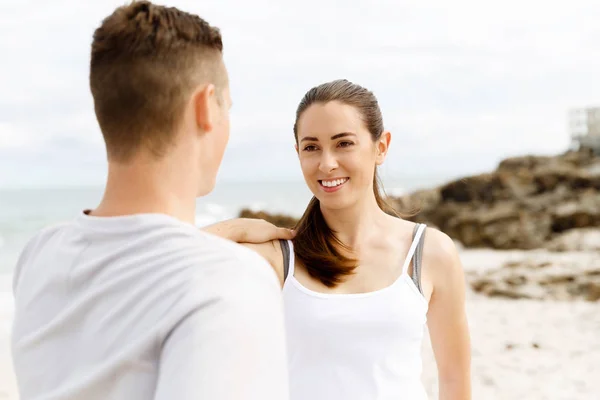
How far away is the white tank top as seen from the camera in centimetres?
236

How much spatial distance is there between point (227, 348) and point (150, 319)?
0.43ft

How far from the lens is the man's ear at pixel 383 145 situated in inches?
109

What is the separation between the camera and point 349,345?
2375 mm

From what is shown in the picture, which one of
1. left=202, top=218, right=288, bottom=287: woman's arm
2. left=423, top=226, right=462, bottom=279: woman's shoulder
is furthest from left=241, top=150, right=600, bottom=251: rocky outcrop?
left=202, top=218, right=288, bottom=287: woman's arm

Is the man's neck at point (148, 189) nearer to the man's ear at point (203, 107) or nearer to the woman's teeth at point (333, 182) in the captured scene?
the man's ear at point (203, 107)

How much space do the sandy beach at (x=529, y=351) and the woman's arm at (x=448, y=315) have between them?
3.34 meters

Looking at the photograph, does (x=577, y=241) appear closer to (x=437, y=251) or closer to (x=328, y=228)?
(x=437, y=251)

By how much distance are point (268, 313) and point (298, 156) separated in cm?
175

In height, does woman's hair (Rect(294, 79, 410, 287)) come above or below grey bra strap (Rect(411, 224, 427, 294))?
above

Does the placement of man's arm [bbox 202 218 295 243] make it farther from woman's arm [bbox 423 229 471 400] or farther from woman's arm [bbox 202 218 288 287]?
woman's arm [bbox 423 229 471 400]

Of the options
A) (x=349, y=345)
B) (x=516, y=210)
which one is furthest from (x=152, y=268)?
(x=516, y=210)

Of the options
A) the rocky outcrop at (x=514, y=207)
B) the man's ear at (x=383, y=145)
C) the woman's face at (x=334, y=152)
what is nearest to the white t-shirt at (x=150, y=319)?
the woman's face at (x=334, y=152)

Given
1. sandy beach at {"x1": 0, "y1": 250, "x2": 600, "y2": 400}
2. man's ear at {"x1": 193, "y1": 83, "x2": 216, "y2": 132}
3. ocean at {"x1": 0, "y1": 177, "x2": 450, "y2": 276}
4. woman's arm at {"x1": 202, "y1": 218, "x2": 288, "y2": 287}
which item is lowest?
ocean at {"x1": 0, "y1": 177, "x2": 450, "y2": 276}

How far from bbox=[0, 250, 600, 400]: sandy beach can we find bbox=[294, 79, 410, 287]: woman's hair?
372 centimetres
